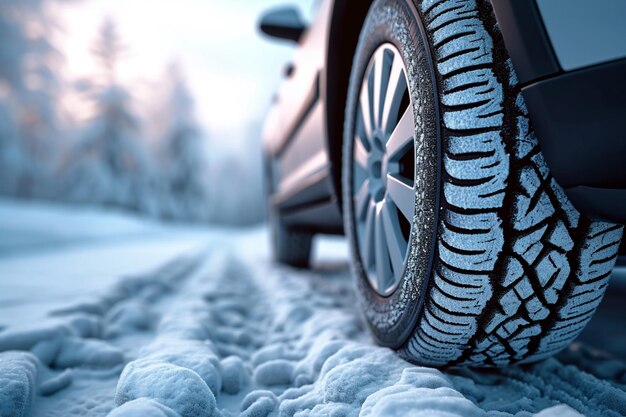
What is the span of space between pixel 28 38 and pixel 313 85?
84.5 ft

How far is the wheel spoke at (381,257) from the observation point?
3.53ft

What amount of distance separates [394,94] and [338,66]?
514 mm

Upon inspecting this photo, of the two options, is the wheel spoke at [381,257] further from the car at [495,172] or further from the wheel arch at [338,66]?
the wheel arch at [338,66]

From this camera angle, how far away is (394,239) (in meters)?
1.00

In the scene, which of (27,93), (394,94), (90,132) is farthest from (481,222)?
(27,93)

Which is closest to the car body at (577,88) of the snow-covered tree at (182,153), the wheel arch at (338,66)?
the wheel arch at (338,66)

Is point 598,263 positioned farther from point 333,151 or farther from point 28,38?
point 28,38

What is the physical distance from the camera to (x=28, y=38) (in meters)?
20.9

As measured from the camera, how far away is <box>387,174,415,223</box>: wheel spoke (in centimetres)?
90

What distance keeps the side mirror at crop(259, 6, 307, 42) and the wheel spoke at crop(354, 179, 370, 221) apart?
4.46 feet

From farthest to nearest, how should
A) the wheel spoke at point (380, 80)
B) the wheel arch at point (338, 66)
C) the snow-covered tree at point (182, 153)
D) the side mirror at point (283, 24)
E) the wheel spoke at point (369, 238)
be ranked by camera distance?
the snow-covered tree at point (182, 153) → the side mirror at point (283, 24) → the wheel arch at point (338, 66) → the wheel spoke at point (369, 238) → the wheel spoke at point (380, 80)

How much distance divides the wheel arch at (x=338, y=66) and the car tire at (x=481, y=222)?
0.49 m

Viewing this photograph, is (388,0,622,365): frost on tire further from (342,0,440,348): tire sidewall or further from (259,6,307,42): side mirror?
(259,6,307,42): side mirror

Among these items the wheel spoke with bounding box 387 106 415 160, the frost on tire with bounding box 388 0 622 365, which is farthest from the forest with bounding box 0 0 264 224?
the frost on tire with bounding box 388 0 622 365
